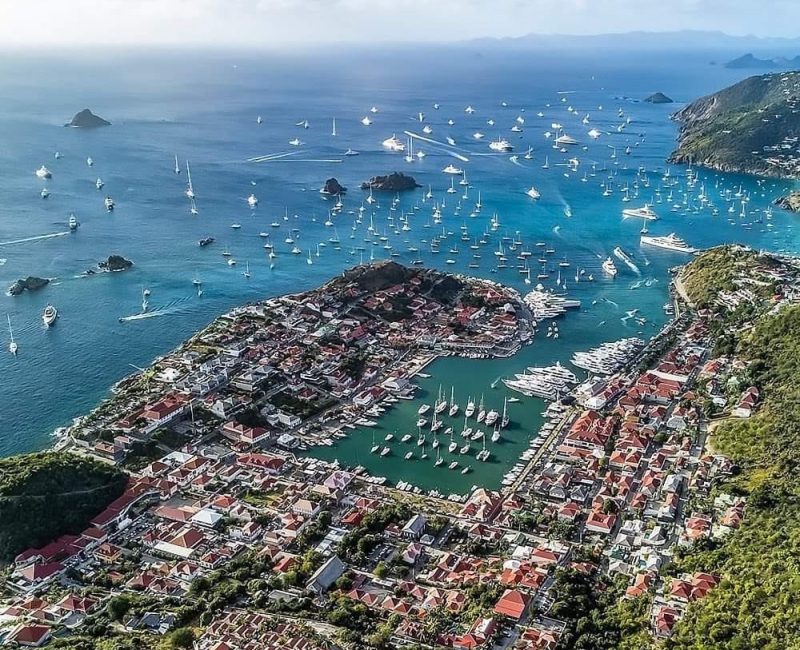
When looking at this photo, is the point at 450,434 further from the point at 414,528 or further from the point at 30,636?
the point at 30,636

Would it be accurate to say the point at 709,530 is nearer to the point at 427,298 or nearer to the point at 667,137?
the point at 427,298

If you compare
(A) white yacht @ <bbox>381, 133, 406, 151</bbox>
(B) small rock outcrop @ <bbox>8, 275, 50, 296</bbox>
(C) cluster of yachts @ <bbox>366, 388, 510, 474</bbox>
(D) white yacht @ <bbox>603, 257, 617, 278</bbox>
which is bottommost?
(C) cluster of yachts @ <bbox>366, 388, 510, 474</bbox>

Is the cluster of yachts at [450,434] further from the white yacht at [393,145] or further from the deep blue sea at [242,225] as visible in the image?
the white yacht at [393,145]

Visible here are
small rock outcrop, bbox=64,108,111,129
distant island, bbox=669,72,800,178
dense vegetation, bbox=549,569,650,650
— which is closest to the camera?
dense vegetation, bbox=549,569,650,650

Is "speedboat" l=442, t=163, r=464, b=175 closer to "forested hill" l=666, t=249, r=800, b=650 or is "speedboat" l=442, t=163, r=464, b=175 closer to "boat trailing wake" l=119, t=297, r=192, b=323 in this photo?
"boat trailing wake" l=119, t=297, r=192, b=323

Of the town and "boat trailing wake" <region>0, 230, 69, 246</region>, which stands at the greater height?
"boat trailing wake" <region>0, 230, 69, 246</region>

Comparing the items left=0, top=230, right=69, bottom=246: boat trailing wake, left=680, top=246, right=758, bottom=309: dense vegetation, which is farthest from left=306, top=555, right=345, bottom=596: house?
left=0, top=230, right=69, bottom=246: boat trailing wake

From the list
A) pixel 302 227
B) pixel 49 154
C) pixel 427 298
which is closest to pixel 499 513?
pixel 427 298
